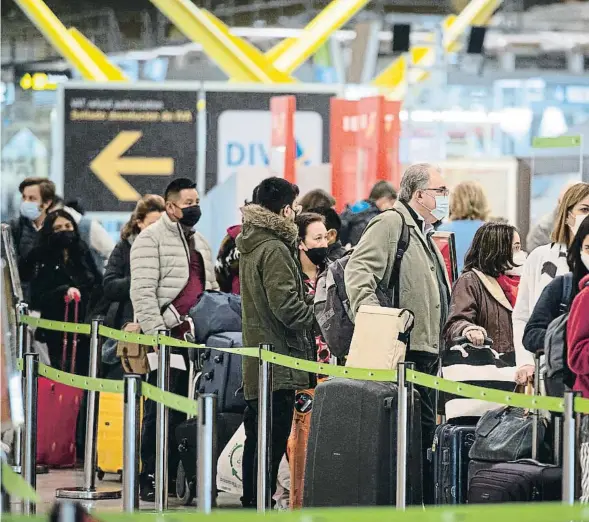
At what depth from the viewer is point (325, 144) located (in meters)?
12.9

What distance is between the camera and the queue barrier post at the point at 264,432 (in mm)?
5863

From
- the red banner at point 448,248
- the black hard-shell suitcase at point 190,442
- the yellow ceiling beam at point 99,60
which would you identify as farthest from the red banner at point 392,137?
the yellow ceiling beam at point 99,60

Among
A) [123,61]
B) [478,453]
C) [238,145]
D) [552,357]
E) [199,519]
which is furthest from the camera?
[123,61]

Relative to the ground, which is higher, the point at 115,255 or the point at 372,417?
the point at 115,255

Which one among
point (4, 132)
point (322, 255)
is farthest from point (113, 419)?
point (4, 132)

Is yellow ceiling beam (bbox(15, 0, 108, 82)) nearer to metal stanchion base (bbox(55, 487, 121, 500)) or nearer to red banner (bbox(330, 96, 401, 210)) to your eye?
red banner (bbox(330, 96, 401, 210))

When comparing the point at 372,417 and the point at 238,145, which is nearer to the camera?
the point at 372,417

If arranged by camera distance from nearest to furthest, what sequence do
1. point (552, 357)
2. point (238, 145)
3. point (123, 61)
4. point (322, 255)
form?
point (552, 357)
point (322, 255)
point (238, 145)
point (123, 61)

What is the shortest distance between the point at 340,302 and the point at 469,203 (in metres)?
2.94

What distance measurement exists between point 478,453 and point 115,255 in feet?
10.6

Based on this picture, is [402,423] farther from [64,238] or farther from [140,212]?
[64,238]

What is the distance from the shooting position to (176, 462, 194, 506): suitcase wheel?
6867 millimetres

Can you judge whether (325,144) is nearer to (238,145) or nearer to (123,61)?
(238,145)

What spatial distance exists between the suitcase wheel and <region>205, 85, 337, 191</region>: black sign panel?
6.13 metres
